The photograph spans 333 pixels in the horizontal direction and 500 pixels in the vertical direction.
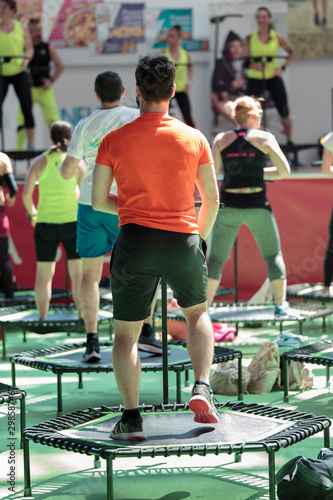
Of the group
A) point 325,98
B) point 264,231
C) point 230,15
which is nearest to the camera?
point 264,231

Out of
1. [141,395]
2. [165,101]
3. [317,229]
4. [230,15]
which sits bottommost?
[141,395]

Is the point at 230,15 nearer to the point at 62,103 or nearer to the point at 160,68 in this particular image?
the point at 62,103

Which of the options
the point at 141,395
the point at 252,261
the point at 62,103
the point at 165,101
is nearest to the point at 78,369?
the point at 141,395

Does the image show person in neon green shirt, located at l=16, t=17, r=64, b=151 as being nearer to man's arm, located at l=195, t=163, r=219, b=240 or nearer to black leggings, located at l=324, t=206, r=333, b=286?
black leggings, located at l=324, t=206, r=333, b=286

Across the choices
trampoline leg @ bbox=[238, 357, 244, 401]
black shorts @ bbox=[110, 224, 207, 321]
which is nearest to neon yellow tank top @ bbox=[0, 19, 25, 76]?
trampoline leg @ bbox=[238, 357, 244, 401]

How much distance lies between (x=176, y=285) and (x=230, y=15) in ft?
35.2

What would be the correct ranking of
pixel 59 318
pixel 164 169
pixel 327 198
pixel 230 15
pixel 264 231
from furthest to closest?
pixel 230 15 → pixel 327 198 → pixel 59 318 → pixel 264 231 → pixel 164 169

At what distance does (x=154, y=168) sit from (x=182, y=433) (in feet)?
3.27

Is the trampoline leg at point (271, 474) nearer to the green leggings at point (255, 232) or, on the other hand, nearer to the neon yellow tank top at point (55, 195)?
the green leggings at point (255, 232)

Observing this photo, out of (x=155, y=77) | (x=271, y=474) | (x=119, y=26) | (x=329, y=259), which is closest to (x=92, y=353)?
(x=271, y=474)

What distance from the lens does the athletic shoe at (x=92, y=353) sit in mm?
4734

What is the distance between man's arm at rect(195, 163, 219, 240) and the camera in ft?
10.7

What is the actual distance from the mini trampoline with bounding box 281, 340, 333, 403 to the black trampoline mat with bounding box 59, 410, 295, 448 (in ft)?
3.09

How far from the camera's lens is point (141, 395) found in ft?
16.4
